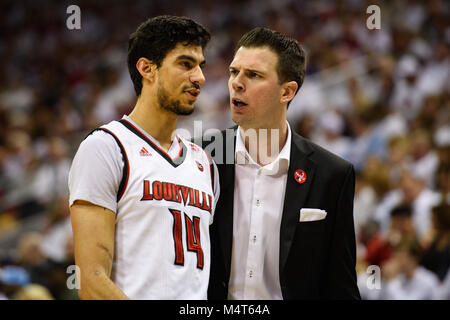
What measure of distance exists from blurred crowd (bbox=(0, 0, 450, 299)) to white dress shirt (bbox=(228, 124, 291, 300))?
657 mm

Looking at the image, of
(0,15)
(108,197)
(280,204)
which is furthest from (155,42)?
(0,15)

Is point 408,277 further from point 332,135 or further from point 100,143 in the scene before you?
point 100,143

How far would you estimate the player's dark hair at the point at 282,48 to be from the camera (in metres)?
3.17

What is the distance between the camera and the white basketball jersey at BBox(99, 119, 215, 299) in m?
2.52

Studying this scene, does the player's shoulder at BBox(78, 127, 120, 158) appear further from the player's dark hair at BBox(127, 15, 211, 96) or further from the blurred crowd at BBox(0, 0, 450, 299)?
the blurred crowd at BBox(0, 0, 450, 299)

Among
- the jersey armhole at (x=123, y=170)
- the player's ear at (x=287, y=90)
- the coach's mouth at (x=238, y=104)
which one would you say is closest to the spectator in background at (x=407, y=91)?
the player's ear at (x=287, y=90)

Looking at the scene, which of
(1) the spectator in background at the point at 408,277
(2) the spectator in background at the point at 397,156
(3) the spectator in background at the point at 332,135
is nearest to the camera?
(1) the spectator in background at the point at 408,277

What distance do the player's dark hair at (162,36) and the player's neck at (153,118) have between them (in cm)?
19

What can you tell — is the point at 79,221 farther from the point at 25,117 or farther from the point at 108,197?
the point at 25,117

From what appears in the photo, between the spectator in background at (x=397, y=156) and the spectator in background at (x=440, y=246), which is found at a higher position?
the spectator in background at (x=397, y=156)

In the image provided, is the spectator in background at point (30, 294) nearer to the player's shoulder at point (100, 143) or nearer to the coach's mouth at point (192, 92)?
the player's shoulder at point (100, 143)

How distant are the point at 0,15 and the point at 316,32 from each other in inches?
256

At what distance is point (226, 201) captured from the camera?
304 centimetres

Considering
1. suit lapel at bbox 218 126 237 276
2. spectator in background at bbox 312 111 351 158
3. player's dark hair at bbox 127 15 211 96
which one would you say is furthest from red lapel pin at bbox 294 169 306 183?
spectator in background at bbox 312 111 351 158
